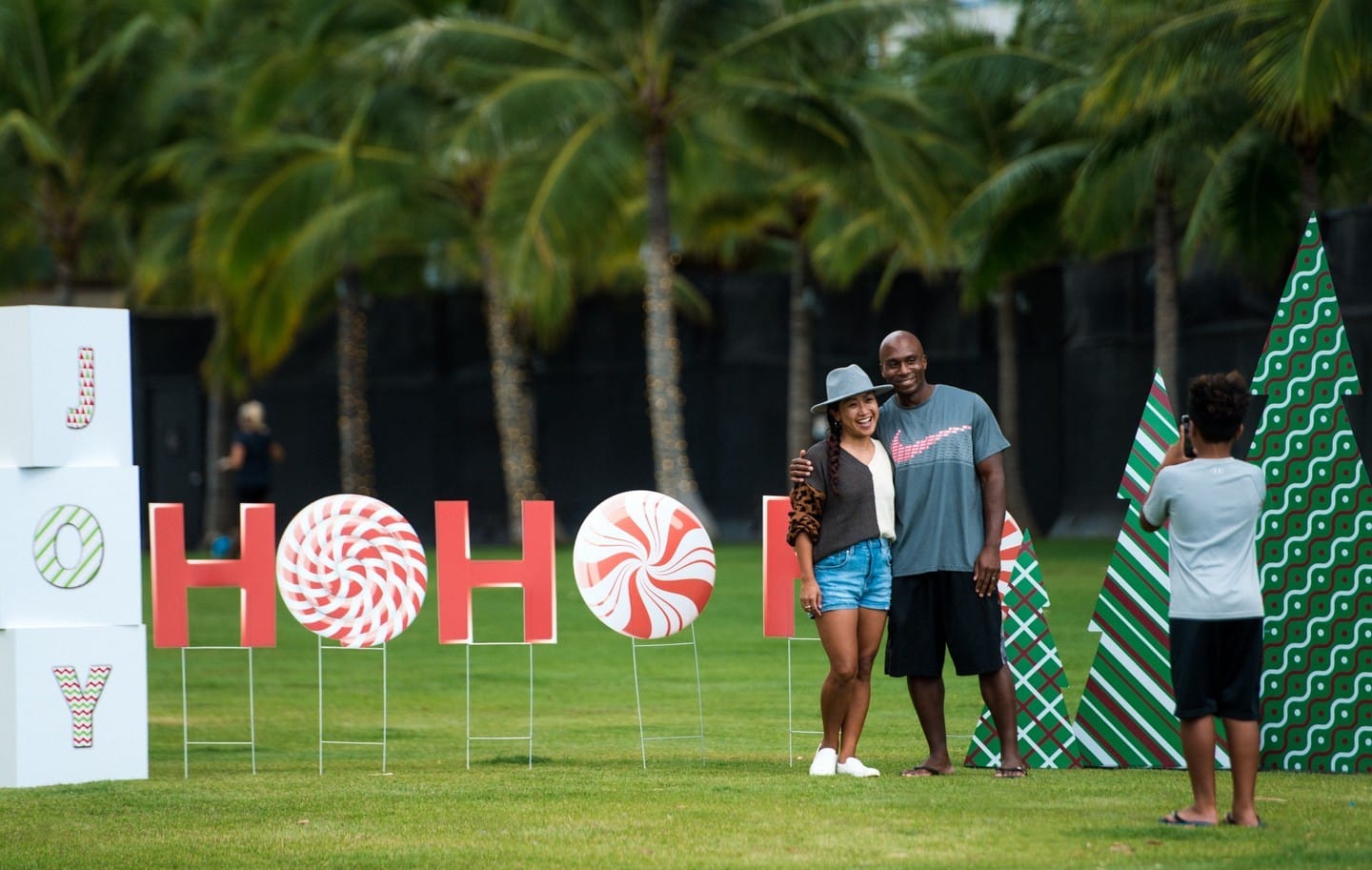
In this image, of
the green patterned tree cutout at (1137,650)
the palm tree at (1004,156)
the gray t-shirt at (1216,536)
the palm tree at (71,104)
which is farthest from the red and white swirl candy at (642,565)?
the palm tree at (71,104)

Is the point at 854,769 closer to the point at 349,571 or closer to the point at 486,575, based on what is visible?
the point at 486,575

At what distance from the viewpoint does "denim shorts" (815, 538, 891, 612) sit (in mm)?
7848

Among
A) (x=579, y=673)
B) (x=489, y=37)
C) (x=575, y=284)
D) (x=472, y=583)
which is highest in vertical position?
(x=489, y=37)

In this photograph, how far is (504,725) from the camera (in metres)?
10.8

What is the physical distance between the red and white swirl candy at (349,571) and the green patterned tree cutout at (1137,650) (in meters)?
3.13

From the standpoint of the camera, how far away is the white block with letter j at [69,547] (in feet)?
27.8

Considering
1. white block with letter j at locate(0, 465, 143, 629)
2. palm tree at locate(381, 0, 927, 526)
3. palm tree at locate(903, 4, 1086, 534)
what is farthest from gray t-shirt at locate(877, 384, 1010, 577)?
palm tree at locate(903, 4, 1086, 534)

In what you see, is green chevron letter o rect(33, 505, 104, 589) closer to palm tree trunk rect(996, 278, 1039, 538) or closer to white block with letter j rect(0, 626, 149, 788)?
white block with letter j rect(0, 626, 149, 788)

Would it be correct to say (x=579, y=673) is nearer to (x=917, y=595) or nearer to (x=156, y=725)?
(x=156, y=725)

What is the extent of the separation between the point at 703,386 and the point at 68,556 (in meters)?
19.5

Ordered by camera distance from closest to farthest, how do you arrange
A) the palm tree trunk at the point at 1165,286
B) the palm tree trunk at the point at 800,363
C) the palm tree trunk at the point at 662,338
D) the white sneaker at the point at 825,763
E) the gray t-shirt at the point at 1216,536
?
1. the gray t-shirt at the point at 1216,536
2. the white sneaker at the point at 825,763
3. the palm tree trunk at the point at 1165,286
4. the palm tree trunk at the point at 662,338
5. the palm tree trunk at the point at 800,363

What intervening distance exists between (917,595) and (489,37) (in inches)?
631

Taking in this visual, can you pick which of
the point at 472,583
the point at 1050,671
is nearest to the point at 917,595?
the point at 1050,671

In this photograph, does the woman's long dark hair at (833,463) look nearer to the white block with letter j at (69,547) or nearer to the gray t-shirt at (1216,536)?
the gray t-shirt at (1216,536)
